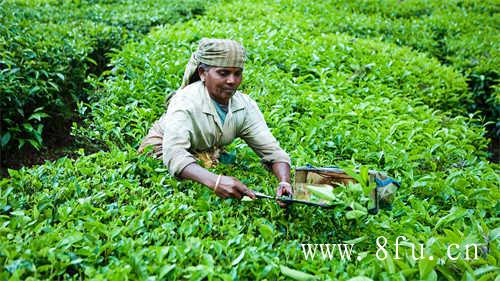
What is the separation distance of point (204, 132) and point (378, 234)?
3.78 ft

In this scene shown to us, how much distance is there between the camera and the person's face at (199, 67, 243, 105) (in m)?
2.71

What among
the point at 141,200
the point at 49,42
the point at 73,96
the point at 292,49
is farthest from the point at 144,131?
the point at 292,49

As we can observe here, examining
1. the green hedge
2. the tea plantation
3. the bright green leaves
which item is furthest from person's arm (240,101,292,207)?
the green hedge

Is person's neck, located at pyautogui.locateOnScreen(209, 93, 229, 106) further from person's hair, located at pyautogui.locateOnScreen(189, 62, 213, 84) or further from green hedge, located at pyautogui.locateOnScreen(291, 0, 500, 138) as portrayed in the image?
green hedge, located at pyautogui.locateOnScreen(291, 0, 500, 138)

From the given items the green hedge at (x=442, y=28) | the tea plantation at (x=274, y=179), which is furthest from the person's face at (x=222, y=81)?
the green hedge at (x=442, y=28)

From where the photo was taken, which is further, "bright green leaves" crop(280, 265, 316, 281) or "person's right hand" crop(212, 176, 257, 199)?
"person's right hand" crop(212, 176, 257, 199)

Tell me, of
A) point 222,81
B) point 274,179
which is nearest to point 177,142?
point 222,81

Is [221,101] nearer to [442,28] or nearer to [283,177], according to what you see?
[283,177]

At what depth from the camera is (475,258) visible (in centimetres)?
203

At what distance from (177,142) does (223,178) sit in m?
0.36

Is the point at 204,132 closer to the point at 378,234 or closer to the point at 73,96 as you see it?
the point at 378,234

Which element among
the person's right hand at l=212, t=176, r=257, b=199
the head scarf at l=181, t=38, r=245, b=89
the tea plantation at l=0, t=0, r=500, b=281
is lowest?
the tea plantation at l=0, t=0, r=500, b=281

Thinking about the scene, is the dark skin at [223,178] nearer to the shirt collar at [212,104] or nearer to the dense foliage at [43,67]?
the shirt collar at [212,104]

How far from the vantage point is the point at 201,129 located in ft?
8.93
